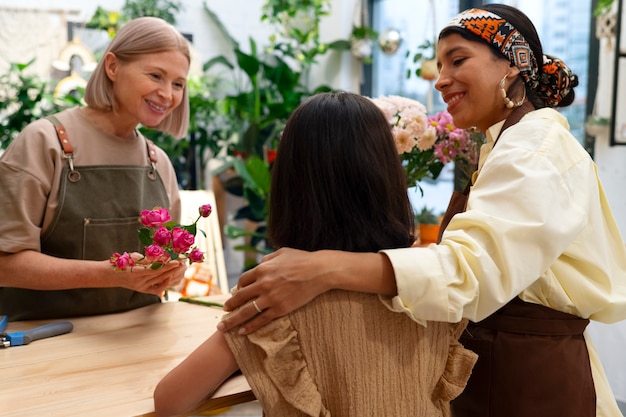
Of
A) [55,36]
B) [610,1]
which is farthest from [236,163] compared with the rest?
[610,1]

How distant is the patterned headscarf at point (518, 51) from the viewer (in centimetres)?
131

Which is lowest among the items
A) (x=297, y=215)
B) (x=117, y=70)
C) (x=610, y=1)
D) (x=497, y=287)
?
(x=497, y=287)

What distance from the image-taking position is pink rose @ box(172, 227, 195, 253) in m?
1.34

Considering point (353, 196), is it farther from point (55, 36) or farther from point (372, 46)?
point (372, 46)

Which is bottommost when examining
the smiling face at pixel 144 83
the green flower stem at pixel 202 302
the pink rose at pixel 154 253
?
the green flower stem at pixel 202 302

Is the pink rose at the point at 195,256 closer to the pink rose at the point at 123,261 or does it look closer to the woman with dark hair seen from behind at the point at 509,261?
the pink rose at the point at 123,261

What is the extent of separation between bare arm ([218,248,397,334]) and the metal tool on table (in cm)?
74

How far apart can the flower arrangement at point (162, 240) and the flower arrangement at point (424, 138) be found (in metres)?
0.71

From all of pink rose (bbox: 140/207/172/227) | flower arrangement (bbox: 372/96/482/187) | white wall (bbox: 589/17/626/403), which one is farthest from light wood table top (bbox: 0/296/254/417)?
white wall (bbox: 589/17/626/403)

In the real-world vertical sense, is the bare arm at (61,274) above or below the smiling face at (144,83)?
below

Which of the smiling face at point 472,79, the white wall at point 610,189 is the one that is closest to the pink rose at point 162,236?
the smiling face at point 472,79

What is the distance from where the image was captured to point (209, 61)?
4770 millimetres

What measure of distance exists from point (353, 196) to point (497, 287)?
30cm

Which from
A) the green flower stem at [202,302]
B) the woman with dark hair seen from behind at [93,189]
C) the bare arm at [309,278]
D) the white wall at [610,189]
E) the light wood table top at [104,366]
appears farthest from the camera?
the white wall at [610,189]
